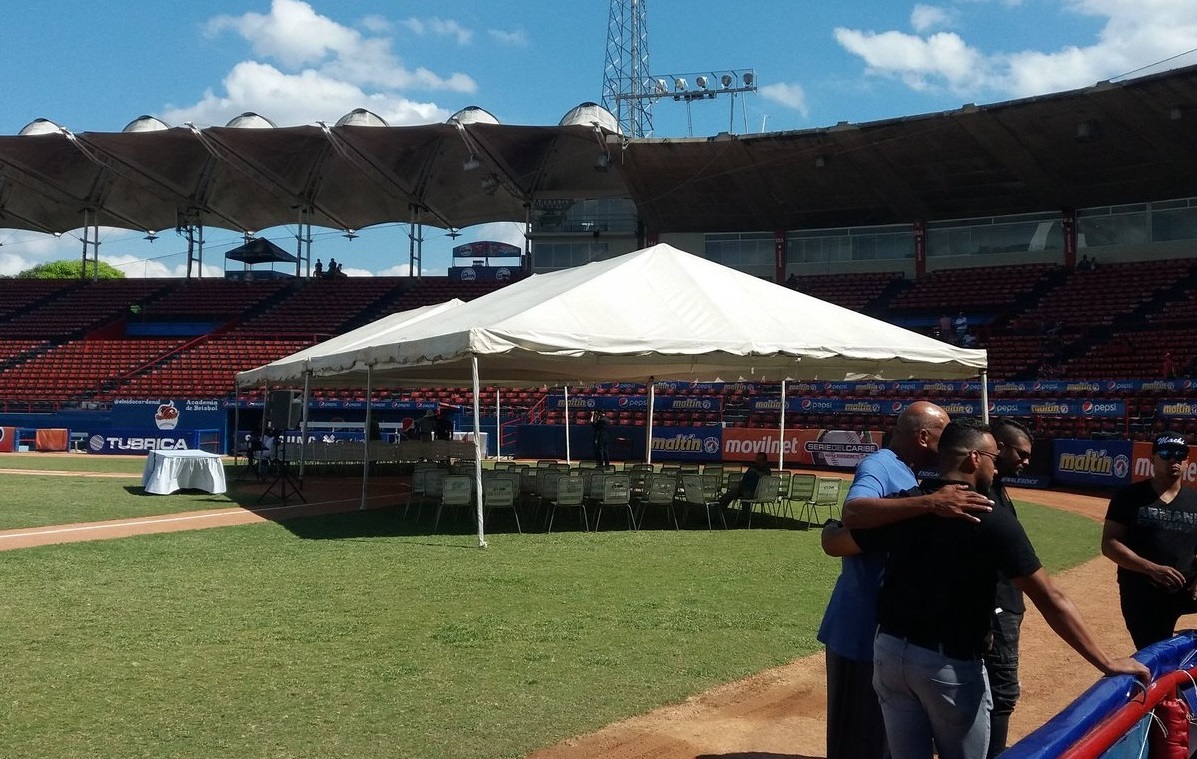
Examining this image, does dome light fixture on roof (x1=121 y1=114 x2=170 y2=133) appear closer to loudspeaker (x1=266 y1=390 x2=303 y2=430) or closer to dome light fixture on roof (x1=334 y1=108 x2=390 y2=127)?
dome light fixture on roof (x1=334 y1=108 x2=390 y2=127)

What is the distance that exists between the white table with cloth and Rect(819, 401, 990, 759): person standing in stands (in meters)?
18.0

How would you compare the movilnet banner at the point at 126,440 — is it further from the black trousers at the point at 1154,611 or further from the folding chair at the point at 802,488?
the black trousers at the point at 1154,611

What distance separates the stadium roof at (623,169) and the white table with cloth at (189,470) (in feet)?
76.9

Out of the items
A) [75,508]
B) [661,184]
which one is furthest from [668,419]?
[75,508]

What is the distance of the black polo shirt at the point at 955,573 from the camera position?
3.24 metres

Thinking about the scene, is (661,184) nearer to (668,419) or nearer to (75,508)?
(668,419)

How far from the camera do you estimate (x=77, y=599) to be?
8.95 m

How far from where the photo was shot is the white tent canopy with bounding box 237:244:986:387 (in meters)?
13.7

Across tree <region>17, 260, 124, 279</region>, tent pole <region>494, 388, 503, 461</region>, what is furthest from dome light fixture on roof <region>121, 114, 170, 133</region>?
tree <region>17, 260, 124, 279</region>

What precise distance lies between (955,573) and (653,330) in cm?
1122

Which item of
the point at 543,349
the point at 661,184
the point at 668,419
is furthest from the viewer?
the point at 661,184

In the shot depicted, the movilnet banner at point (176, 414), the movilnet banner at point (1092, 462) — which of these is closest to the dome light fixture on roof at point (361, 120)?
the movilnet banner at point (176, 414)

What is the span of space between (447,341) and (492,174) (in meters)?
31.3

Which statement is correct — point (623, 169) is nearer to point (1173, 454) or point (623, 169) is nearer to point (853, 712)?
point (1173, 454)
